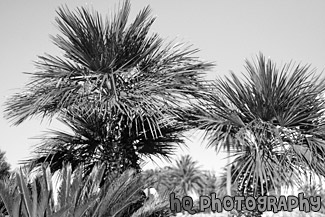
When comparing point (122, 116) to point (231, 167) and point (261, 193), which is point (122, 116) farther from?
A: point (261, 193)

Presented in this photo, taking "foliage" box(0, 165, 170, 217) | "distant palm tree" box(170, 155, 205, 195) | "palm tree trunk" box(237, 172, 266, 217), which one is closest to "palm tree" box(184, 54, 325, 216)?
"palm tree trunk" box(237, 172, 266, 217)

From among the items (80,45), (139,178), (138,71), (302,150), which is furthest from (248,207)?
(80,45)

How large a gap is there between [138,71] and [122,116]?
2.44 ft

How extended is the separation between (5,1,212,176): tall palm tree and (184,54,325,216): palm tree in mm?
634

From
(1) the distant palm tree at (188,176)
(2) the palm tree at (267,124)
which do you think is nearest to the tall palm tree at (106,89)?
(2) the palm tree at (267,124)

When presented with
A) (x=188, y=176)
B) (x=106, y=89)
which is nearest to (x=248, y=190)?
(x=106, y=89)

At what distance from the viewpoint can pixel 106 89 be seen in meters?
6.25

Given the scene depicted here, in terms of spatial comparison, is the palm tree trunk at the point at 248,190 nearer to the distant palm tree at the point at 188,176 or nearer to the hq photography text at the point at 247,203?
the hq photography text at the point at 247,203

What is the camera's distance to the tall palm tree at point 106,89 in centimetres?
616

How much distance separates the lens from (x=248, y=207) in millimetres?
6906

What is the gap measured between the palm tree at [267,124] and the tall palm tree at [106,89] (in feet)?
2.08

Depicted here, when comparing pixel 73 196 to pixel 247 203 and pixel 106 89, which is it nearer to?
pixel 106 89

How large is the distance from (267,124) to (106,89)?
8.64 feet

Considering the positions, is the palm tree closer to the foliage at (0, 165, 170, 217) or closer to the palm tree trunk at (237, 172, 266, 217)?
the palm tree trunk at (237, 172, 266, 217)
